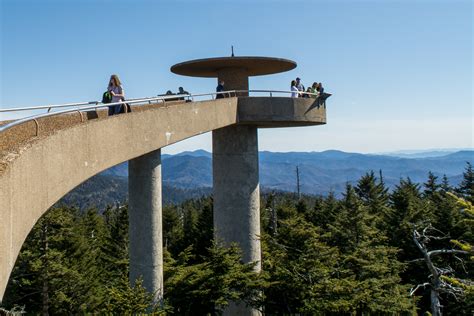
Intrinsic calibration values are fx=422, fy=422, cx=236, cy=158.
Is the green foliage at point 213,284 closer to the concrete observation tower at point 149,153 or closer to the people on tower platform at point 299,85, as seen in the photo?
the concrete observation tower at point 149,153

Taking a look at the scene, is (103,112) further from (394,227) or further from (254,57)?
(394,227)

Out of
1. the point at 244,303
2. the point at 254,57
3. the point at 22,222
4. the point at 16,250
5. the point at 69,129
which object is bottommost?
the point at 244,303

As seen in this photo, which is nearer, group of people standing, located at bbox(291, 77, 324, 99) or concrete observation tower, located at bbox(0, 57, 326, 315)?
concrete observation tower, located at bbox(0, 57, 326, 315)

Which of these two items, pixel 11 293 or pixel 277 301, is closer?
pixel 277 301

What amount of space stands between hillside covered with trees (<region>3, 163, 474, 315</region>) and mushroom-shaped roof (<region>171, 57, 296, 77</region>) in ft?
23.6

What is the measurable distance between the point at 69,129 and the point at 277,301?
43.5 ft

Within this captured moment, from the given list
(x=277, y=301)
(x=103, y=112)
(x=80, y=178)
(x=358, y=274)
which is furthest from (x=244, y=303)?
(x=80, y=178)

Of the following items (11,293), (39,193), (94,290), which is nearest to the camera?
(39,193)

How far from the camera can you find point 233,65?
1916cm

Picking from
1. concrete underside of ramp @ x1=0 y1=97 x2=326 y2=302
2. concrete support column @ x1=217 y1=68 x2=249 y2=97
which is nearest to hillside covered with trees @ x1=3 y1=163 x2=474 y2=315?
concrete underside of ramp @ x1=0 y1=97 x2=326 y2=302

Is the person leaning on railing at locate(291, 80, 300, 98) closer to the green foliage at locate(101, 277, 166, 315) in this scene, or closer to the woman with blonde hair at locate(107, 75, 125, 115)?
the woman with blonde hair at locate(107, 75, 125, 115)

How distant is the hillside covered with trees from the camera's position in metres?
15.8

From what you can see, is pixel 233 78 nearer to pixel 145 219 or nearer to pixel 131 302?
pixel 145 219

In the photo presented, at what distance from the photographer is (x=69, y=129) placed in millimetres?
7730
